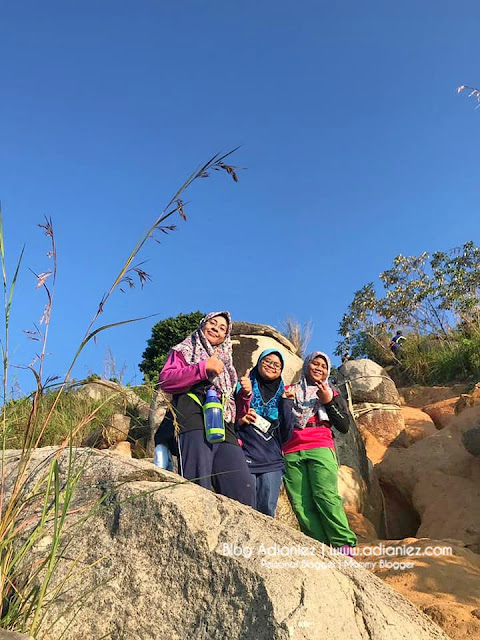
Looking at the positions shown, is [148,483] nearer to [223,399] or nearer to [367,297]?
[223,399]

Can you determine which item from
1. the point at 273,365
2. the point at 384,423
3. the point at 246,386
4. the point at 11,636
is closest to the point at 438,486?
the point at 384,423

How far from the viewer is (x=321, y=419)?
12.5ft

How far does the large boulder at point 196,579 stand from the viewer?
63.3 inches

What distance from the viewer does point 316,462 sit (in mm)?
3664

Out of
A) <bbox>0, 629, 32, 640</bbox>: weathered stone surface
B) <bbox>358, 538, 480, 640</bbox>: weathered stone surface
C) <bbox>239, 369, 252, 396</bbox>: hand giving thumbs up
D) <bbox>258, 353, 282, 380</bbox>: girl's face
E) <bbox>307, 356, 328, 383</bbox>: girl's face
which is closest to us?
<bbox>0, 629, 32, 640</bbox>: weathered stone surface

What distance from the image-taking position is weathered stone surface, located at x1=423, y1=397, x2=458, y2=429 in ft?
33.5

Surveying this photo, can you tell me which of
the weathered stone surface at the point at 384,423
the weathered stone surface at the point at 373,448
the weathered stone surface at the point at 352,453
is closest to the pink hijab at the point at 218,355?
the weathered stone surface at the point at 352,453

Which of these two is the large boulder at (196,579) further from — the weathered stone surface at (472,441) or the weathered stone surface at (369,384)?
the weathered stone surface at (369,384)

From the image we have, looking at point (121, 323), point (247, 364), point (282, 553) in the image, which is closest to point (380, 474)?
point (247, 364)

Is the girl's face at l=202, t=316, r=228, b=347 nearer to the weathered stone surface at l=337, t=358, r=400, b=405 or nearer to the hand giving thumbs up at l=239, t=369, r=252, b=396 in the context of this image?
the hand giving thumbs up at l=239, t=369, r=252, b=396

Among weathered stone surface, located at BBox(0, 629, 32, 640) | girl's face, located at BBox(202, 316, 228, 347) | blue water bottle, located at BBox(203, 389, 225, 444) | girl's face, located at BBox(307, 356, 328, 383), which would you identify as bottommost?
weathered stone surface, located at BBox(0, 629, 32, 640)

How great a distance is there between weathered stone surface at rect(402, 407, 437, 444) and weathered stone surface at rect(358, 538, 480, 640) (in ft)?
18.3

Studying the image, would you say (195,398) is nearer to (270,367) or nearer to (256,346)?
(270,367)

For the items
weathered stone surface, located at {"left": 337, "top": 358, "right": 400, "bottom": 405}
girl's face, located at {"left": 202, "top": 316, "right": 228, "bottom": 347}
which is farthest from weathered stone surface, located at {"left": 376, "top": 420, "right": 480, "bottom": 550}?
girl's face, located at {"left": 202, "top": 316, "right": 228, "bottom": 347}
